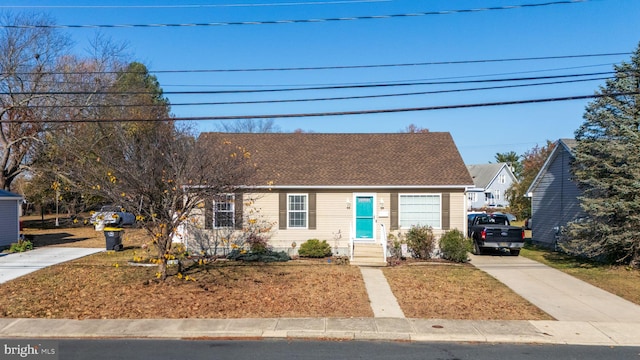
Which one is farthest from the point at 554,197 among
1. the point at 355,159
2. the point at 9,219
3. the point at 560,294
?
the point at 9,219

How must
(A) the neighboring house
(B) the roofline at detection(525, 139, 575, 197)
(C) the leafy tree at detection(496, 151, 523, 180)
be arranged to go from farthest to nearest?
(C) the leafy tree at detection(496, 151, 523, 180), (B) the roofline at detection(525, 139, 575, 197), (A) the neighboring house

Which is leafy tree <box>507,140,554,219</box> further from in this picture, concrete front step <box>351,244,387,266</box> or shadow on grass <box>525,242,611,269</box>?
concrete front step <box>351,244,387,266</box>

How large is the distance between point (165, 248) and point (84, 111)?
2329 cm

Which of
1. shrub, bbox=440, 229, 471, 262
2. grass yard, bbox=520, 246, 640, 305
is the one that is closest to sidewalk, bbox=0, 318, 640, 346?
grass yard, bbox=520, 246, 640, 305

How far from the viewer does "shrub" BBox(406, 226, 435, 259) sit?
17.1m

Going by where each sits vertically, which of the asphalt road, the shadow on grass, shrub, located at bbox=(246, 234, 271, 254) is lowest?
the shadow on grass

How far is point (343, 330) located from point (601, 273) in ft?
36.0

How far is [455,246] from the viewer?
54.5 feet

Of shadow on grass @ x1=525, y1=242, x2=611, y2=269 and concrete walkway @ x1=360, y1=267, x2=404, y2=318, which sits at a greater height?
concrete walkway @ x1=360, y1=267, x2=404, y2=318

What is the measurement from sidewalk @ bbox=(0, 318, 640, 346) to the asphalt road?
25 centimetres

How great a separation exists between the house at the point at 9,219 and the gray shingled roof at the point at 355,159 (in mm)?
9520

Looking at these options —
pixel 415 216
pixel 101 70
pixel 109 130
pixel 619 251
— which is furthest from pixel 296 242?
pixel 101 70

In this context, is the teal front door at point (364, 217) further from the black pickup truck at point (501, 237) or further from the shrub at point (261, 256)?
the black pickup truck at point (501, 237)

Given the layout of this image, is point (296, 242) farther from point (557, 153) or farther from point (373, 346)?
point (557, 153)
